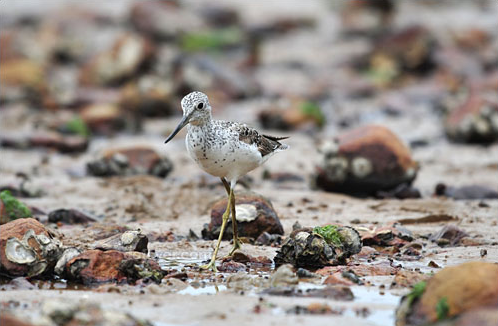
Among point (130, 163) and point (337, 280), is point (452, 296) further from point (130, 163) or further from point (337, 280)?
point (130, 163)

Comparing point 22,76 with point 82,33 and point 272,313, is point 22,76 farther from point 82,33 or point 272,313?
point 272,313

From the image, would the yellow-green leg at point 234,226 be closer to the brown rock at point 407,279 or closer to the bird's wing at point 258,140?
the bird's wing at point 258,140

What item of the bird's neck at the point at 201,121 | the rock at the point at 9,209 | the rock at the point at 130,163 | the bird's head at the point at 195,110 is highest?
the bird's head at the point at 195,110

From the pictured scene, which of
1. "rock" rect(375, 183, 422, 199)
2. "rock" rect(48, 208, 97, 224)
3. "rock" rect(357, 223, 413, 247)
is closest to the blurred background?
"rock" rect(375, 183, 422, 199)

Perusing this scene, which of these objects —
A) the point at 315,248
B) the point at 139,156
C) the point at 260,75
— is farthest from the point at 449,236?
the point at 260,75

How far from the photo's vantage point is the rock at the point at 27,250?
21.0 feet

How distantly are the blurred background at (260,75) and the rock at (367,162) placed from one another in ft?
2.77

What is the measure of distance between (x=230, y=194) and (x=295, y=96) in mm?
11766

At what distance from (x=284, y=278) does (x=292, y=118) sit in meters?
9.79

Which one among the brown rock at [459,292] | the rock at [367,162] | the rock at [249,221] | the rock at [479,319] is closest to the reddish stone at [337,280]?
the brown rock at [459,292]

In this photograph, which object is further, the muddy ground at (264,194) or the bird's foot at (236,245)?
the bird's foot at (236,245)

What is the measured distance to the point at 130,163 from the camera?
37.6 feet

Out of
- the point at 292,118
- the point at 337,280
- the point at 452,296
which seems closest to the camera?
the point at 452,296

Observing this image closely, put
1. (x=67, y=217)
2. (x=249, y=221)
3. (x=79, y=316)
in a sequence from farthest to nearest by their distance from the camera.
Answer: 1. (x=67, y=217)
2. (x=249, y=221)
3. (x=79, y=316)
